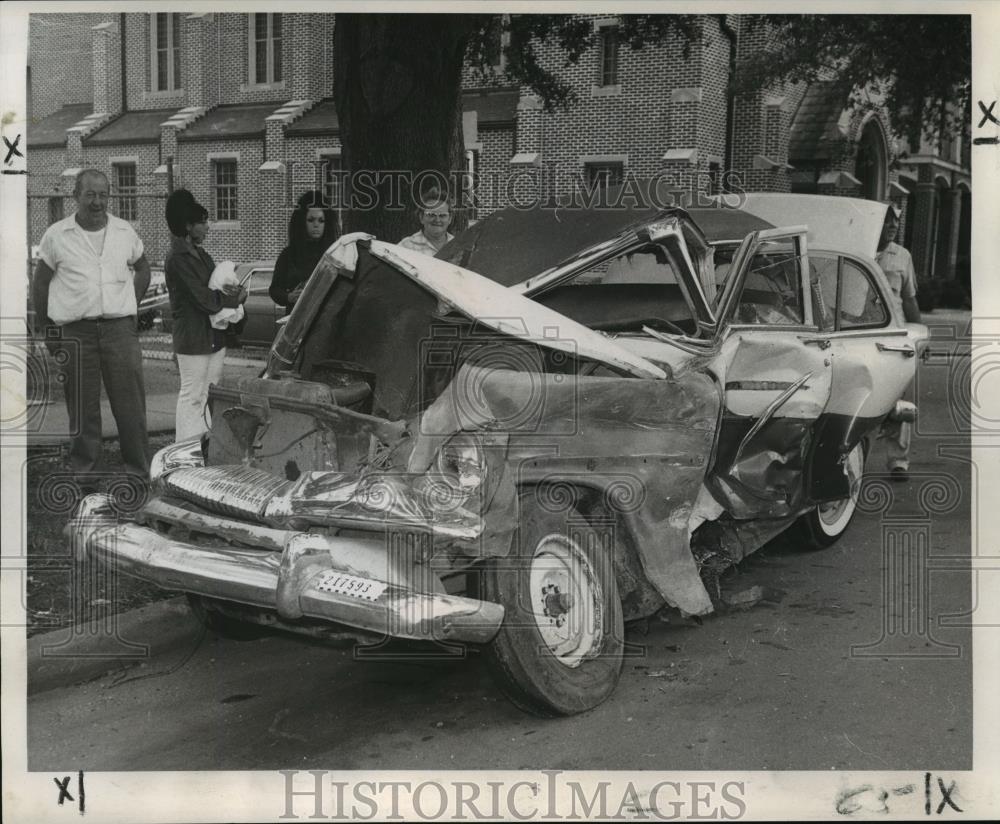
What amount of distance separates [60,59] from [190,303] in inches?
67.2

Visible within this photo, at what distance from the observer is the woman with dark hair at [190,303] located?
722cm

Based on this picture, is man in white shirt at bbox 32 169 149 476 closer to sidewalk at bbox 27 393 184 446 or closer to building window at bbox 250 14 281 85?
sidewalk at bbox 27 393 184 446

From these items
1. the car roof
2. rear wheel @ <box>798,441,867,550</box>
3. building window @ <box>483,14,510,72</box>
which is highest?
building window @ <box>483,14,510,72</box>

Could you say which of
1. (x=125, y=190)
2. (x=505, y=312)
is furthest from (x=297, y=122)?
(x=505, y=312)

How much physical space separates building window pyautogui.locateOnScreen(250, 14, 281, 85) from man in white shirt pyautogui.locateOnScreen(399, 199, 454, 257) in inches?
59.2

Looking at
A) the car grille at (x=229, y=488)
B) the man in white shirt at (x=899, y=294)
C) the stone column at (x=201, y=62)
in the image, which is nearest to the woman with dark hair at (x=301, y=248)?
the stone column at (x=201, y=62)

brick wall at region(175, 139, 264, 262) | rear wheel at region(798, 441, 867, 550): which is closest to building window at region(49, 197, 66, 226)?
brick wall at region(175, 139, 264, 262)

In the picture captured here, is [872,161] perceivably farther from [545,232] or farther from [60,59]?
[60,59]

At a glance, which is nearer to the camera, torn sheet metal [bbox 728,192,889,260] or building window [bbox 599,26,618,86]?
torn sheet metal [bbox 728,192,889,260]

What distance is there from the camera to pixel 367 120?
24.5 ft

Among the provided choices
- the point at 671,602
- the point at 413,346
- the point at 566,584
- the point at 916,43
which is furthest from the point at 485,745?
the point at 916,43

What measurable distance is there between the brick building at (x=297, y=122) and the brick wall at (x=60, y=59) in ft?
0.07

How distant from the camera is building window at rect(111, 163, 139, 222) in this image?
30.4 ft

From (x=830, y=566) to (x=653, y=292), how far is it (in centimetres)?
219
